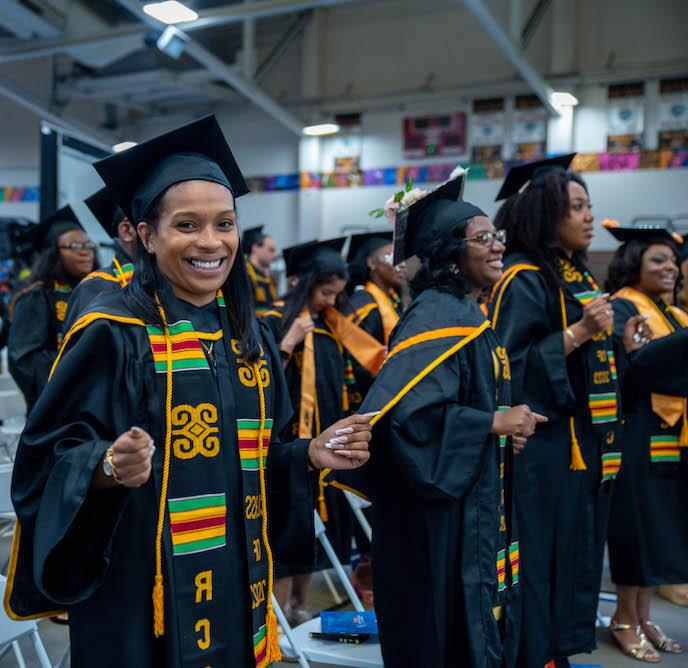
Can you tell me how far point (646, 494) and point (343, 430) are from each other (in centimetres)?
247

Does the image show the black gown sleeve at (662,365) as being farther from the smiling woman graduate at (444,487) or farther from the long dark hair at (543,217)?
the smiling woman graduate at (444,487)

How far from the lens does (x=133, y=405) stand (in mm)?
1584

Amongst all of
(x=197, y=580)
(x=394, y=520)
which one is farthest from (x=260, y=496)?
(x=394, y=520)

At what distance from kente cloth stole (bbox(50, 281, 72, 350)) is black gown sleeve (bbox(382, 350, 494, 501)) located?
2666mm

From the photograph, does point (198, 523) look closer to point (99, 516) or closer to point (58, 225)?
point (99, 516)

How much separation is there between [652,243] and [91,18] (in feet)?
28.5

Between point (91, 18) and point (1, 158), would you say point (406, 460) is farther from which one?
point (1, 158)

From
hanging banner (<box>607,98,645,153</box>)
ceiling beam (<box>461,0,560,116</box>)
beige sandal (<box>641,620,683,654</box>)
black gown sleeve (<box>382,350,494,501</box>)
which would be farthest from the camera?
hanging banner (<box>607,98,645,153</box>)

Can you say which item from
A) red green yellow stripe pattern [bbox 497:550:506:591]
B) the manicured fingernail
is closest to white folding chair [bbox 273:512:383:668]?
red green yellow stripe pattern [bbox 497:550:506:591]

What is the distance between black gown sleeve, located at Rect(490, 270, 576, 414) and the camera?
2955mm

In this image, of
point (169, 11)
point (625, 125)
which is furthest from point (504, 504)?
point (625, 125)

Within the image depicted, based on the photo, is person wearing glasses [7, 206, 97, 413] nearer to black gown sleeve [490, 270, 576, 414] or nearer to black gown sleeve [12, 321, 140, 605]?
black gown sleeve [490, 270, 576, 414]

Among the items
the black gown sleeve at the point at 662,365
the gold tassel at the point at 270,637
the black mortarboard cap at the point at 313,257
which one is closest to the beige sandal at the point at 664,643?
the black gown sleeve at the point at 662,365

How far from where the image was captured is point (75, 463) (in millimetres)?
1459
